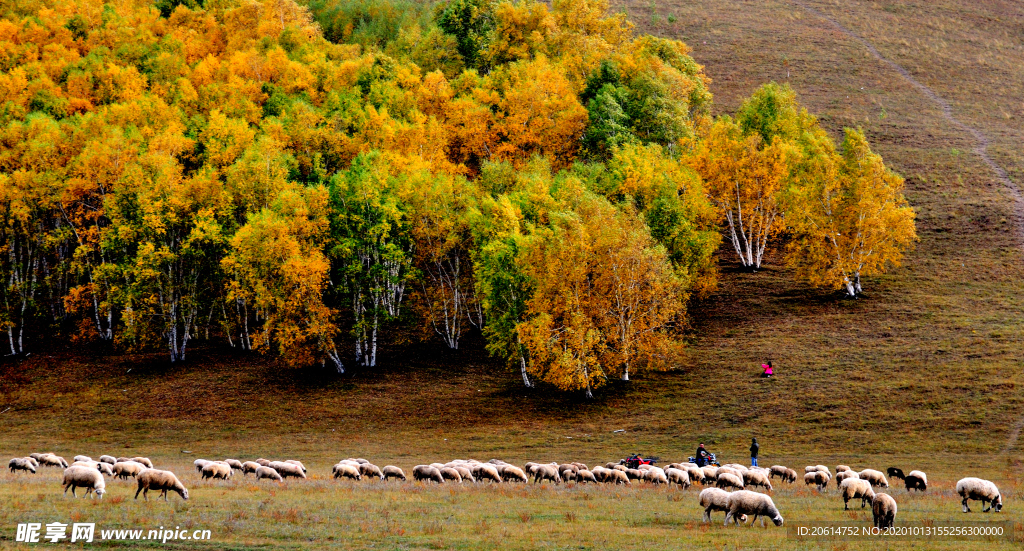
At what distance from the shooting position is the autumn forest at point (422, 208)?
64.0 metres

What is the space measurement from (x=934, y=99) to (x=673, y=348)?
259 ft

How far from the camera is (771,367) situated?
62094 millimetres

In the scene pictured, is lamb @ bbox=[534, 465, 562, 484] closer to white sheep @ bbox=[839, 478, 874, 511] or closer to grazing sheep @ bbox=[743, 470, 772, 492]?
grazing sheep @ bbox=[743, 470, 772, 492]

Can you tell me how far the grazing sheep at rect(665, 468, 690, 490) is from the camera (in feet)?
123

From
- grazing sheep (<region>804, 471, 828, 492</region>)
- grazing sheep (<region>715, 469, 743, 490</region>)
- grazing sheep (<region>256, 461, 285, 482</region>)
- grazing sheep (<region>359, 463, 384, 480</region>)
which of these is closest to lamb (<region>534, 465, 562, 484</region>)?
grazing sheep (<region>359, 463, 384, 480</region>)

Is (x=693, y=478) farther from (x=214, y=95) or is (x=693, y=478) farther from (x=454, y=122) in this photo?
(x=214, y=95)

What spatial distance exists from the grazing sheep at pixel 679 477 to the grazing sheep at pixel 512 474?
613cm

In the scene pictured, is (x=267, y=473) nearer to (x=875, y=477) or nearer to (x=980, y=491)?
(x=875, y=477)

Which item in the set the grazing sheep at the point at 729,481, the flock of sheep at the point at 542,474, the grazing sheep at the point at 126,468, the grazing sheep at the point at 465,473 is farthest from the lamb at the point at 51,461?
the grazing sheep at the point at 729,481

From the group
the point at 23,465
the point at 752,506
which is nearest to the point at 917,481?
the point at 752,506

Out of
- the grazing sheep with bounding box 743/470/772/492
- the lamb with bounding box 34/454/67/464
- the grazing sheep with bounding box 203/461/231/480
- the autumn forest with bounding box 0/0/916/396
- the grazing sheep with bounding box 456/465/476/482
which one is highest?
the autumn forest with bounding box 0/0/916/396

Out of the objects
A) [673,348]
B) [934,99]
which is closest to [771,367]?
[673,348]

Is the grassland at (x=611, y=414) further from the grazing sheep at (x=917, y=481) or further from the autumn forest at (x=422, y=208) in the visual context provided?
the autumn forest at (x=422, y=208)

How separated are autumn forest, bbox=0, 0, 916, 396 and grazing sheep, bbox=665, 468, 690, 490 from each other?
20.1m
